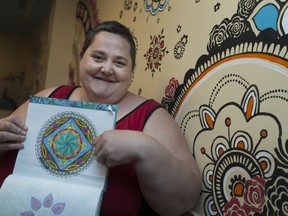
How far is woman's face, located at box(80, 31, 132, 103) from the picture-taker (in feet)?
2.48

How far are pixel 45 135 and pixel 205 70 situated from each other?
1.27ft

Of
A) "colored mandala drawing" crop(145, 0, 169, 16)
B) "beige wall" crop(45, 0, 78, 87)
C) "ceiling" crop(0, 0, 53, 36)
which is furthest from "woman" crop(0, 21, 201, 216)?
"ceiling" crop(0, 0, 53, 36)

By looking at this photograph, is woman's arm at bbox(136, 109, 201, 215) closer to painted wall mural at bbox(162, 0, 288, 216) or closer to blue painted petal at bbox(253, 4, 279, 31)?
painted wall mural at bbox(162, 0, 288, 216)

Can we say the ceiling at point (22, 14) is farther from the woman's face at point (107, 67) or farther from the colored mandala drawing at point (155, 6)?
the woman's face at point (107, 67)

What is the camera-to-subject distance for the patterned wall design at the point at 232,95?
0.55 m

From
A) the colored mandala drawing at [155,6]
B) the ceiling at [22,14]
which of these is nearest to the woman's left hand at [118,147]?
the colored mandala drawing at [155,6]

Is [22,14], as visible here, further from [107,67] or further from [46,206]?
Answer: [46,206]

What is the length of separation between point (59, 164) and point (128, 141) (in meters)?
0.17

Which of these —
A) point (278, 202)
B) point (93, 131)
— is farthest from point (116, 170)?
point (278, 202)

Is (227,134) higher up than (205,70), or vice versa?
(205,70)

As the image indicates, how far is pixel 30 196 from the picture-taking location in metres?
0.62

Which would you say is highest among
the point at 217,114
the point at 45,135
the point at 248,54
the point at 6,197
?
A: the point at 248,54

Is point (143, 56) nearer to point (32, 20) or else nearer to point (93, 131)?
point (93, 131)

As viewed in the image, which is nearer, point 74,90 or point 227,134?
point 227,134
